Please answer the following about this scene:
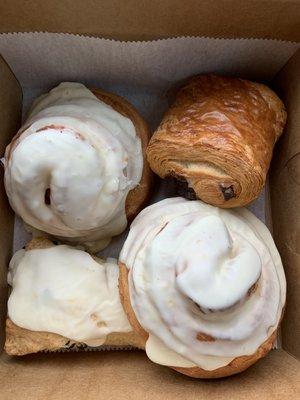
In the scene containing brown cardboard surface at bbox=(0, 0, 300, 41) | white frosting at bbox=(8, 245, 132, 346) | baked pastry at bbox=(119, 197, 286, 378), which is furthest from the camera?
white frosting at bbox=(8, 245, 132, 346)

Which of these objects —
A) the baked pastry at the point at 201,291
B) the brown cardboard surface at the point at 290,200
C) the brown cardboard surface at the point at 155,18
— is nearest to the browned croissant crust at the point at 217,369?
the baked pastry at the point at 201,291

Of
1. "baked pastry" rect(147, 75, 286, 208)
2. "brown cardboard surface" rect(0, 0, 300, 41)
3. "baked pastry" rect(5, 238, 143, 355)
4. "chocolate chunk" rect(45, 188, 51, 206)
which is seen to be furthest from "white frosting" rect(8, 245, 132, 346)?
"brown cardboard surface" rect(0, 0, 300, 41)

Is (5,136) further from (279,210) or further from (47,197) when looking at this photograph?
(279,210)

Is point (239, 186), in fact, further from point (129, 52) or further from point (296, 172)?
point (129, 52)

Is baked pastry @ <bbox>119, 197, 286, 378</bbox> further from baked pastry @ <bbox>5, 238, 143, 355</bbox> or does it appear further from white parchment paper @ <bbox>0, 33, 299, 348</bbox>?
white parchment paper @ <bbox>0, 33, 299, 348</bbox>

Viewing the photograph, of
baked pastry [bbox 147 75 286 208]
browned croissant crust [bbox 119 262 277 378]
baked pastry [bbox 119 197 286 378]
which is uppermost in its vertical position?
baked pastry [bbox 147 75 286 208]

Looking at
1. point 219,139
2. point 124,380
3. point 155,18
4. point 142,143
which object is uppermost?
point 155,18

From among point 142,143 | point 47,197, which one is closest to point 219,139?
point 142,143
